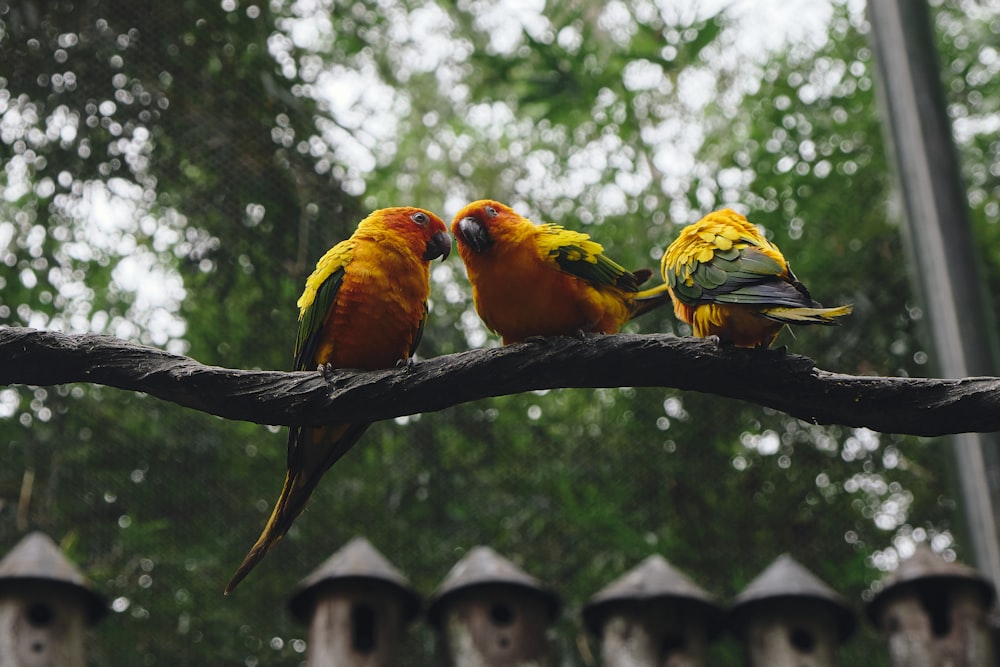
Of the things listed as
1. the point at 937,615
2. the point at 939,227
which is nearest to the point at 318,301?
the point at 937,615

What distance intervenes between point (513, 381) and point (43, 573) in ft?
9.93

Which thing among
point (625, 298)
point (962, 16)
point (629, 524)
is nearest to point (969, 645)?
point (629, 524)

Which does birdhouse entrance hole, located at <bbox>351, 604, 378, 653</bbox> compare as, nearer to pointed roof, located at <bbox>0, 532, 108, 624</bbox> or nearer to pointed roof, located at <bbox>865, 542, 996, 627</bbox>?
pointed roof, located at <bbox>0, 532, 108, 624</bbox>

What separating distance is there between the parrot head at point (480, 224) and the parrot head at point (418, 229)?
15cm

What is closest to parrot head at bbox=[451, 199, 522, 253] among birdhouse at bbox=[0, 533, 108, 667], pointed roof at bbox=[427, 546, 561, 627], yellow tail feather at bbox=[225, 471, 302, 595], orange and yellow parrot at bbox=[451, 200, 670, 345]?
orange and yellow parrot at bbox=[451, 200, 670, 345]

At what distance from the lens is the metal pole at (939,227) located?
5.18 metres

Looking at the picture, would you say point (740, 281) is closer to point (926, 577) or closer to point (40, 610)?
point (926, 577)

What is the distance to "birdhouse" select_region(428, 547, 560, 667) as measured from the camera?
479 cm

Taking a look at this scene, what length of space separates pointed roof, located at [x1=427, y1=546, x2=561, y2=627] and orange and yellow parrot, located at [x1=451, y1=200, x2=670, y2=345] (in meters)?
2.04

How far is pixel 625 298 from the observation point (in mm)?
3139

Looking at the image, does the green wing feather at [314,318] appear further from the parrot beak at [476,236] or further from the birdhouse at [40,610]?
the birdhouse at [40,610]

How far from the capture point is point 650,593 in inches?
192

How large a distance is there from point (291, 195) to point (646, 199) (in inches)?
98.4

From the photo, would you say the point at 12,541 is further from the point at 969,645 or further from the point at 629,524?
Answer: the point at 969,645
